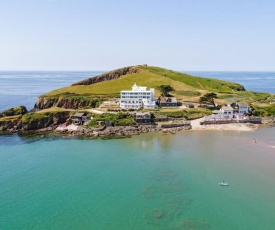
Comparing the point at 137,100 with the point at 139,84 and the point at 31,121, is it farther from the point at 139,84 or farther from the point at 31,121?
the point at 139,84

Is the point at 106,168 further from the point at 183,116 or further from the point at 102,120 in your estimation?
the point at 183,116

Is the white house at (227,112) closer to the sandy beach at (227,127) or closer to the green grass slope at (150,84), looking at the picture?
the sandy beach at (227,127)

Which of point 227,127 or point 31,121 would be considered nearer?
point 31,121

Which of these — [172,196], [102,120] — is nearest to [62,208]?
[172,196]

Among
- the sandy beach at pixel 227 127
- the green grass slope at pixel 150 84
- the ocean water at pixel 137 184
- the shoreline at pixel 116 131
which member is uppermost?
the green grass slope at pixel 150 84

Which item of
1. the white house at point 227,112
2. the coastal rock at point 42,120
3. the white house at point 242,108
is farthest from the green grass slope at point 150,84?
the white house at point 242,108

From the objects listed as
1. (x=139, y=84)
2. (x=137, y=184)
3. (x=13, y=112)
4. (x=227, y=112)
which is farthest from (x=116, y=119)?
(x=139, y=84)

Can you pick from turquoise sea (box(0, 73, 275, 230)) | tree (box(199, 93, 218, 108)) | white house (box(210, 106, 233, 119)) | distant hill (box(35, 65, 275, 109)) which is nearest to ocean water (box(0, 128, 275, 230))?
turquoise sea (box(0, 73, 275, 230))
